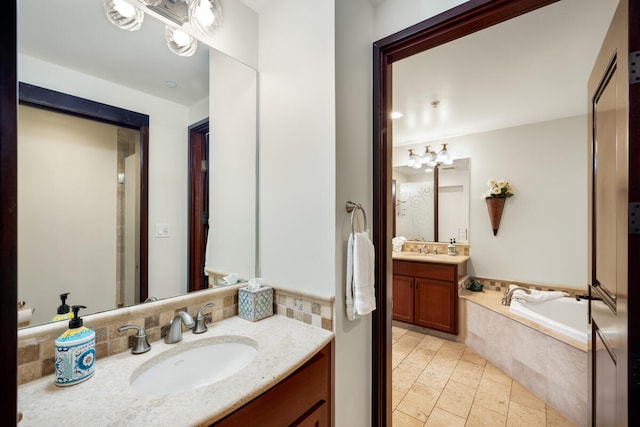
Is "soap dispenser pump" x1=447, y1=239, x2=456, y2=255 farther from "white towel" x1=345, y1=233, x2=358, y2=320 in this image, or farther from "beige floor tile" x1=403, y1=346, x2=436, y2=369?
"white towel" x1=345, y1=233, x2=358, y2=320

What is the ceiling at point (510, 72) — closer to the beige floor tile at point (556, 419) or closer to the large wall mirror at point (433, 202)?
the large wall mirror at point (433, 202)

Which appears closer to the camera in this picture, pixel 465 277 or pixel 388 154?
pixel 388 154

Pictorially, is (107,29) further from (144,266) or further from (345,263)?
(345,263)

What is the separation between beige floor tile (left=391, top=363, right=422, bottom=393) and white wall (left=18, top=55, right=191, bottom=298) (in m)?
1.89

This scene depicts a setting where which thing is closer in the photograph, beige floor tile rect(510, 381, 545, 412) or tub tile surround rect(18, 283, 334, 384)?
tub tile surround rect(18, 283, 334, 384)

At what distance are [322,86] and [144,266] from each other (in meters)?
1.11

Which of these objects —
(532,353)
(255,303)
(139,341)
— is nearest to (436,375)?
(532,353)

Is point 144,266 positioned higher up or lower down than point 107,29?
lower down

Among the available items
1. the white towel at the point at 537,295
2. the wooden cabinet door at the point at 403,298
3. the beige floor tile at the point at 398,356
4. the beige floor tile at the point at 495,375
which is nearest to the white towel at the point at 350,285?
the beige floor tile at the point at 398,356

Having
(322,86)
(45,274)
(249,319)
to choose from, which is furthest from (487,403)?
(45,274)

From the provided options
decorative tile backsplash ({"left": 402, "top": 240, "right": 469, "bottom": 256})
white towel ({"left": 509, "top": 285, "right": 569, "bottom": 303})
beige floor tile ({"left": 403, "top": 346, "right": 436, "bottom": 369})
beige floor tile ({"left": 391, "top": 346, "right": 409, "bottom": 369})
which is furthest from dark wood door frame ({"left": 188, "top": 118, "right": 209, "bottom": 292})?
decorative tile backsplash ({"left": 402, "top": 240, "right": 469, "bottom": 256})

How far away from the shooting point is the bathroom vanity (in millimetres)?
2912

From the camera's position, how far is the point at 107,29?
1048 mm

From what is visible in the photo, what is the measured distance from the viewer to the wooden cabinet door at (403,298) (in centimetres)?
318
